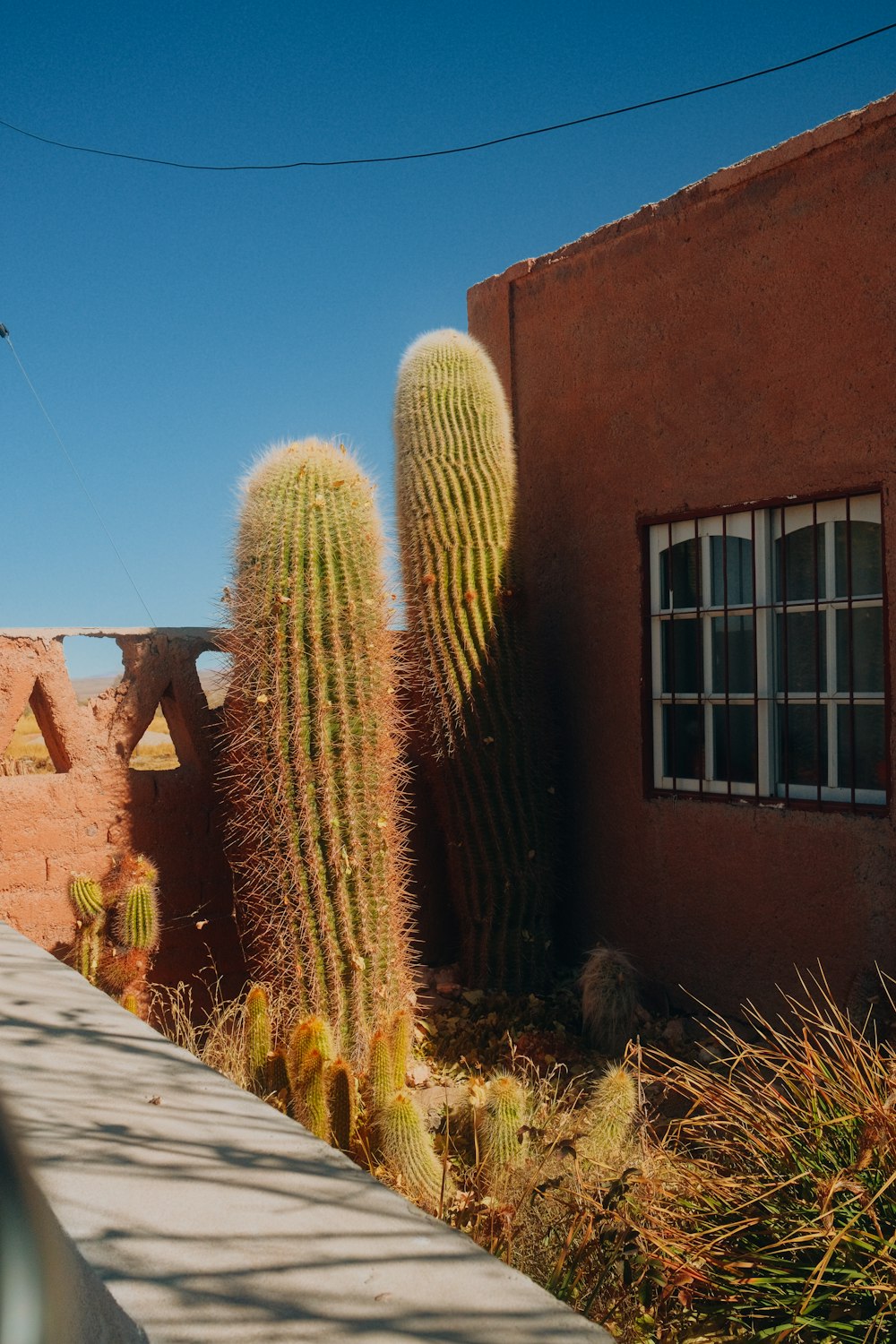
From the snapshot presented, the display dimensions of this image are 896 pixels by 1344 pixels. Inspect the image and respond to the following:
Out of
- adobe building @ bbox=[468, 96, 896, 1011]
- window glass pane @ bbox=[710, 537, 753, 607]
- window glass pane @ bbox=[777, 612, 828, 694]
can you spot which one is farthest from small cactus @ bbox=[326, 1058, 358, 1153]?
window glass pane @ bbox=[710, 537, 753, 607]

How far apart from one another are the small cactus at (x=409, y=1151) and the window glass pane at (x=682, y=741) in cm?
315

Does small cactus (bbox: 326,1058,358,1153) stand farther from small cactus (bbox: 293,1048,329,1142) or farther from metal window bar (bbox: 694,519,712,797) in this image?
metal window bar (bbox: 694,519,712,797)

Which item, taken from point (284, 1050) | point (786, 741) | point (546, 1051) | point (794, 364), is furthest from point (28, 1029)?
point (794, 364)

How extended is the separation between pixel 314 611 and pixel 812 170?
3.27 meters

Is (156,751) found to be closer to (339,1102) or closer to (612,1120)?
(339,1102)

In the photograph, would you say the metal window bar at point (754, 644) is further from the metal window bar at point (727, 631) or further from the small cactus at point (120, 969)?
the small cactus at point (120, 969)

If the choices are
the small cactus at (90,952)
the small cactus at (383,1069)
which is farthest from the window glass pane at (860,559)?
the small cactus at (90,952)

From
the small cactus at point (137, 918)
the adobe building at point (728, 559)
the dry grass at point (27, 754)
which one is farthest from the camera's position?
the dry grass at point (27, 754)

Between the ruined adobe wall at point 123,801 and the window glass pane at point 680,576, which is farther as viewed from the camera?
the window glass pane at point 680,576

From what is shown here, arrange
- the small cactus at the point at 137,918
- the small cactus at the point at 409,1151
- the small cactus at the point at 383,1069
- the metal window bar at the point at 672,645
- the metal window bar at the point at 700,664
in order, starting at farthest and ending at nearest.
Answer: the metal window bar at the point at 672,645
the metal window bar at the point at 700,664
the small cactus at the point at 137,918
the small cactus at the point at 383,1069
the small cactus at the point at 409,1151

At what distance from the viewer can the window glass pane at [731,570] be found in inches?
241

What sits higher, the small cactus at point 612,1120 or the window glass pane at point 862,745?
the window glass pane at point 862,745

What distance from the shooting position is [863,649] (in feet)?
18.4

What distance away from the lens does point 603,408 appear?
22.5 ft
